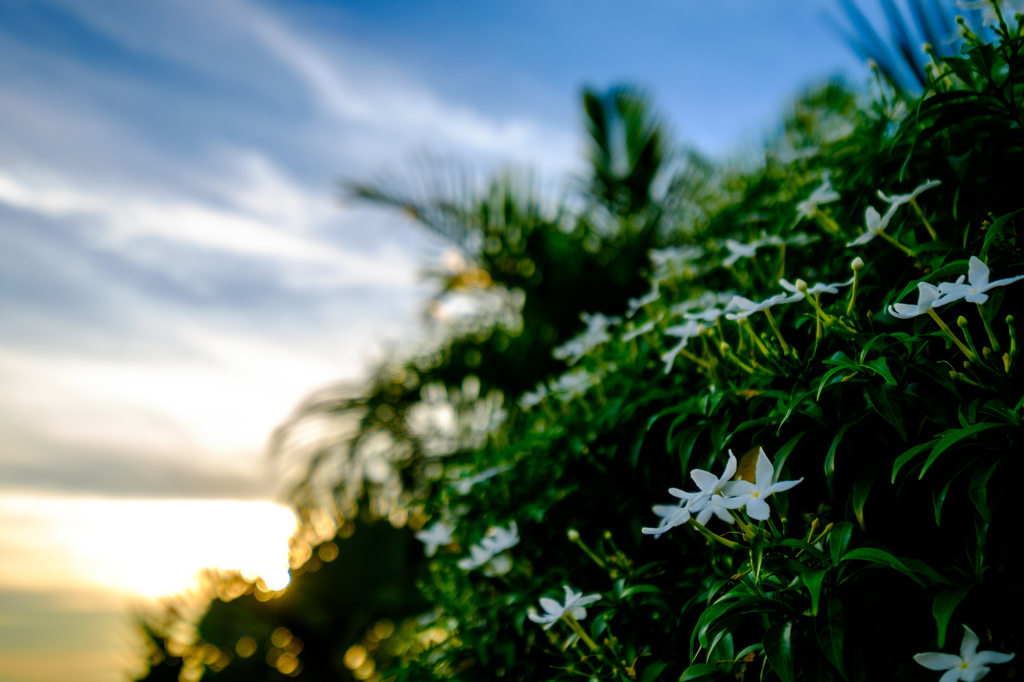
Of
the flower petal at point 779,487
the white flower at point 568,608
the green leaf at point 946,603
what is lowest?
the green leaf at point 946,603

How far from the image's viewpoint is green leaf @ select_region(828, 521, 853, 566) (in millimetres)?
867

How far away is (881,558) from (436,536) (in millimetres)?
1188

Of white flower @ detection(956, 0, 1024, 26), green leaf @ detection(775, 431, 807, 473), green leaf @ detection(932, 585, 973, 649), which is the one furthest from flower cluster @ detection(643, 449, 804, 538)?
white flower @ detection(956, 0, 1024, 26)

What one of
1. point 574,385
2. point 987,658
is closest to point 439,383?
point 574,385

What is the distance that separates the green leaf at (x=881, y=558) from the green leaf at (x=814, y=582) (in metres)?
0.04

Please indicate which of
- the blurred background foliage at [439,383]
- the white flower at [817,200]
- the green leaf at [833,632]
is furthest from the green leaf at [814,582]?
the blurred background foliage at [439,383]

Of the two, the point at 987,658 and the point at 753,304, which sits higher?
the point at 753,304

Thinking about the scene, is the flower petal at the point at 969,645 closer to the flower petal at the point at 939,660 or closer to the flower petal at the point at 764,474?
the flower petal at the point at 939,660

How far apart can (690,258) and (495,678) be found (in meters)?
1.44

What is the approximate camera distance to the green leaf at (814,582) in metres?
0.79

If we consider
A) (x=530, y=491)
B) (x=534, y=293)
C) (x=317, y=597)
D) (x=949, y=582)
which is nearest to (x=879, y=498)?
(x=949, y=582)

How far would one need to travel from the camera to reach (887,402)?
96cm

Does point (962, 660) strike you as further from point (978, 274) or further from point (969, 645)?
point (978, 274)

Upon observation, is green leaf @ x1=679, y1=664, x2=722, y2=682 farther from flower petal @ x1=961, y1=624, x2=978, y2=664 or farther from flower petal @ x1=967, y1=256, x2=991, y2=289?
flower petal @ x1=967, y1=256, x2=991, y2=289
